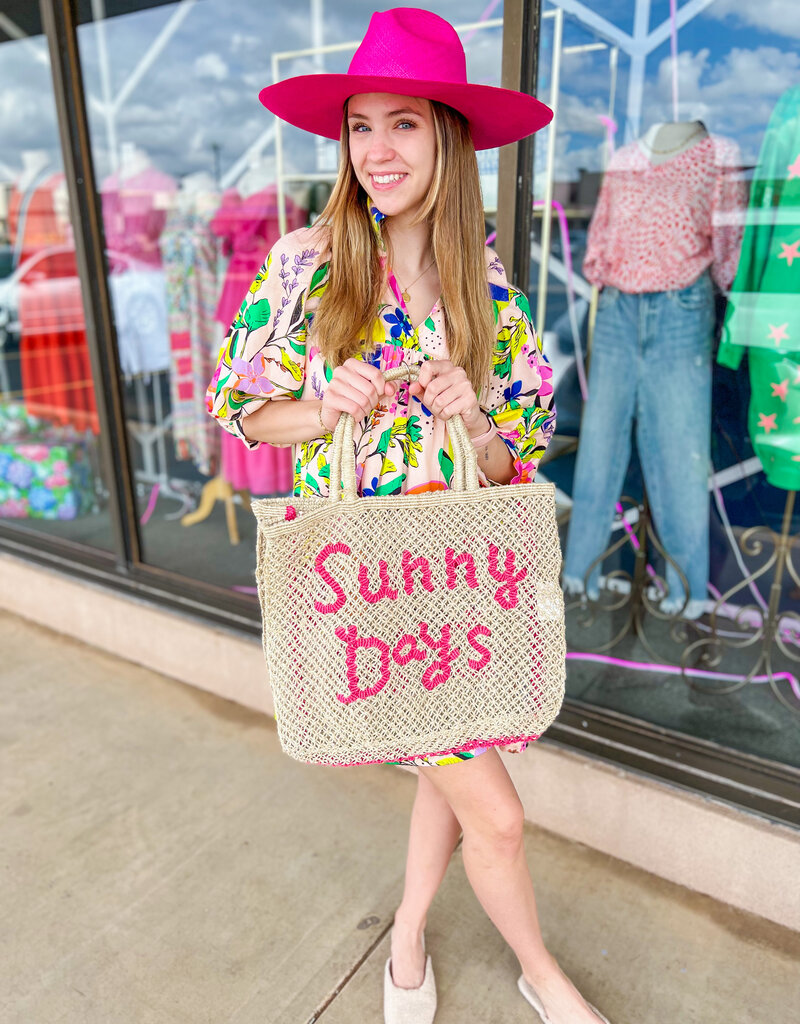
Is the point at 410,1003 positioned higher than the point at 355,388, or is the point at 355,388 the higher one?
the point at 355,388

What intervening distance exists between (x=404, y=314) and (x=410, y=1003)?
4.30 feet

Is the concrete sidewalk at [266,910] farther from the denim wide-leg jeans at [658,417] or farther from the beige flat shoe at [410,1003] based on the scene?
the denim wide-leg jeans at [658,417]

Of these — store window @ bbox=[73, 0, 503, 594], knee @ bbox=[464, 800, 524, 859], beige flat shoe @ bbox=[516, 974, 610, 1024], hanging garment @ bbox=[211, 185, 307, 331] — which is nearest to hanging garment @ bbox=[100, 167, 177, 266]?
store window @ bbox=[73, 0, 503, 594]

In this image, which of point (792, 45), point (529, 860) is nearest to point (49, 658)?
point (529, 860)

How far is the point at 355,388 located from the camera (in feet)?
3.83

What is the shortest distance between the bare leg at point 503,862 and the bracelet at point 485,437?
53 cm

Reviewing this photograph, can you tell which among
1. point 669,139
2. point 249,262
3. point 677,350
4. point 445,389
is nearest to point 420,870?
point 445,389

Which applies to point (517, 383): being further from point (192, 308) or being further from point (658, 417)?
point (192, 308)

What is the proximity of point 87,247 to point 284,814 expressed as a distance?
6.53 feet

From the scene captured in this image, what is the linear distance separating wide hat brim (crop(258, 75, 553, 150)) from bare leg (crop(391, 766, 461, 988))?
1.15 metres

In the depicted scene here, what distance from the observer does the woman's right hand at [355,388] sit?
Answer: 3.83 ft

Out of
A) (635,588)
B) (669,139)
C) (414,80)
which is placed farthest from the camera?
(635,588)

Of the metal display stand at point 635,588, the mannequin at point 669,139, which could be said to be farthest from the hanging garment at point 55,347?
the mannequin at point 669,139

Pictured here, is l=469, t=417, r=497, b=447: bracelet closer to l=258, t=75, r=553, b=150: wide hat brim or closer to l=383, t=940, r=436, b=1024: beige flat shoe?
l=258, t=75, r=553, b=150: wide hat brim
